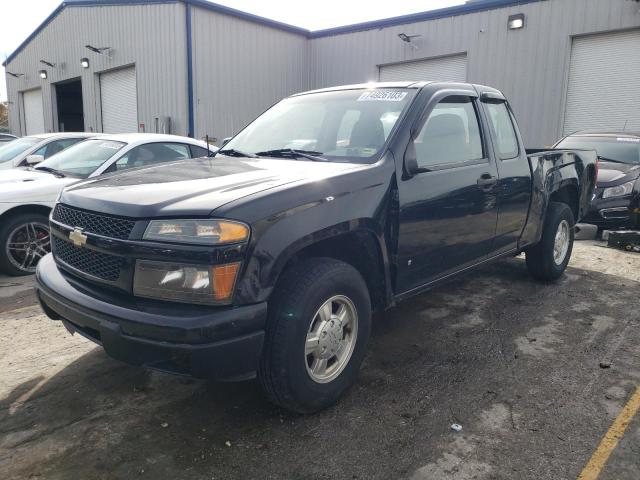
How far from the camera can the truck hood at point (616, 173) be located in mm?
8023

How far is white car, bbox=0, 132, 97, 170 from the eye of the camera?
7.23 m

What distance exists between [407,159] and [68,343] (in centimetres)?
277

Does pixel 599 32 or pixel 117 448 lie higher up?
pixel 599 32

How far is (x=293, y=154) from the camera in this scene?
137 inches

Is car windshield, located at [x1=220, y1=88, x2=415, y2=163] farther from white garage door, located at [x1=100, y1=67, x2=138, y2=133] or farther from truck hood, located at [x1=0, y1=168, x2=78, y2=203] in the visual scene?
white garage door, located at [x1=100, y1=67, x2=138, y2=133]

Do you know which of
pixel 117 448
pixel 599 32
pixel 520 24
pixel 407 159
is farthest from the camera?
pixel 520 24

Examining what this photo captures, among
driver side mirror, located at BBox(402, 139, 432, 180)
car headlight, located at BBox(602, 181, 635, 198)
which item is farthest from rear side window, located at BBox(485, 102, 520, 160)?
car headlight, located at BBox(602, 181, 635, 198)

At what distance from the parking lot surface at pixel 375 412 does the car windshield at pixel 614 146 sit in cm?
550

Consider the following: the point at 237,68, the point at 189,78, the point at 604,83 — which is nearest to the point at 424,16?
the point at 604,83

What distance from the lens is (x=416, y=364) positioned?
3.56 metres

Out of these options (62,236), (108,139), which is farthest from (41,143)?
(62,236)

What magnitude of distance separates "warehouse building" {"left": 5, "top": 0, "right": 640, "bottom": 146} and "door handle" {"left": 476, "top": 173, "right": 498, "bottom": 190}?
10277 millimetres

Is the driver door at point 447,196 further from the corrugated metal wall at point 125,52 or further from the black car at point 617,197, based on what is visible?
the corrugated metal wall at point 125,52

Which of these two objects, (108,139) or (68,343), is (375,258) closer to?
(68,343)
